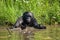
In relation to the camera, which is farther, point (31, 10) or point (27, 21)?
point (31, 10)

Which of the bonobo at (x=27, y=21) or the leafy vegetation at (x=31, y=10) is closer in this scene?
the bonobo at (x=27, y=21)

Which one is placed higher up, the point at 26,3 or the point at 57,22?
the point at 26,3

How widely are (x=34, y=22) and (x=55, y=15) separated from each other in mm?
1962

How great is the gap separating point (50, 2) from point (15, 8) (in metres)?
2.06

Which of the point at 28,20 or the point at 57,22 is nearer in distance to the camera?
the point at 28,20

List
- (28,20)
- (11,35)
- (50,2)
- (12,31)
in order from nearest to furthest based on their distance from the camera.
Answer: (11,35), (12,31), (28,20), (50,2)

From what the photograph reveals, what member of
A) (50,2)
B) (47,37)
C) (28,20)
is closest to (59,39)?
(47,37)

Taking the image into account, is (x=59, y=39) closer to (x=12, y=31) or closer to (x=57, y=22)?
(x=12, y=31)

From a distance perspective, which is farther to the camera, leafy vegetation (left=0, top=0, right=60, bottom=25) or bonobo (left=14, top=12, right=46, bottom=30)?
leafy vegetation (left=0, top=0, right=60, bottom=25)

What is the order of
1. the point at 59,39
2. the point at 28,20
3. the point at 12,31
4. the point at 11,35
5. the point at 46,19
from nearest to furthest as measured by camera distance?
the point at 59,39, the point at 11,35, the point at 12,31, the point at 28,20, the point at 46,19

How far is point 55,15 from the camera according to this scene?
12.1m

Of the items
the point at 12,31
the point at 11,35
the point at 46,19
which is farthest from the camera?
the point at 46,19

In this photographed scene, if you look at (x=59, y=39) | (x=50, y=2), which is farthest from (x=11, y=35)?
(x=50, y=2)

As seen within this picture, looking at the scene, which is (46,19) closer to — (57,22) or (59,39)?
(57,22)
